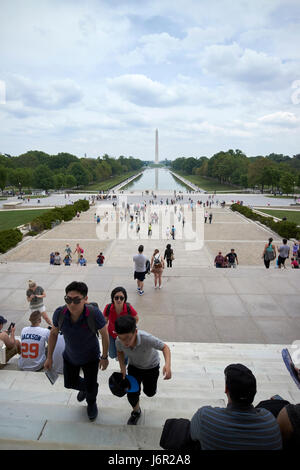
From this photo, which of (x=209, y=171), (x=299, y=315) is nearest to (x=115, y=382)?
(x=299, y=315)

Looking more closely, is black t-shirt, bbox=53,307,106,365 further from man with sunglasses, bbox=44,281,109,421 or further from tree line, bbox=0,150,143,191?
tree line, bbox=0,150,143,191

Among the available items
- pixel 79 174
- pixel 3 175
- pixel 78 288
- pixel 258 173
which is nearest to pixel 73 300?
pixel 78 288

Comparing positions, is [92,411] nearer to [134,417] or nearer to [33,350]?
[134,417]

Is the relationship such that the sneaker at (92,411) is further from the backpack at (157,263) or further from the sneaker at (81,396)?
the backpack at (157,263)

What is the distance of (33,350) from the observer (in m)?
4.24

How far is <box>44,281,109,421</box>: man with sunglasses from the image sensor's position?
289 centimetres

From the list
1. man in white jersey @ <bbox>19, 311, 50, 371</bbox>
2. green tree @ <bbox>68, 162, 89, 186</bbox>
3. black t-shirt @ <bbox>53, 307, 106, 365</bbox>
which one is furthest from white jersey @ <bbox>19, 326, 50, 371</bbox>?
green tree @ <bbox>68, 162, 89, 186</bbox>

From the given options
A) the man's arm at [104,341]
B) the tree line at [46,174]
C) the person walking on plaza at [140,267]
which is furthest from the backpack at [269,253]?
the tree line at [46,174]

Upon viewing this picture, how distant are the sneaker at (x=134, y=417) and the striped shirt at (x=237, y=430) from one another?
102 cm

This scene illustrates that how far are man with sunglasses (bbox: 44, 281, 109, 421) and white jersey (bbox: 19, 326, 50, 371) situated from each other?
4.06 ft

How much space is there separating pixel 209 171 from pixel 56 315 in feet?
386

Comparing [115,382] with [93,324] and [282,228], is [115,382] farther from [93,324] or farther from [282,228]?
[282,228]

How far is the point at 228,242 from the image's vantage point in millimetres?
25281

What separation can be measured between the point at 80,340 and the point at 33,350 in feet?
5.42
